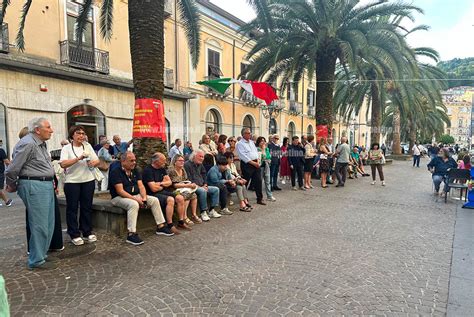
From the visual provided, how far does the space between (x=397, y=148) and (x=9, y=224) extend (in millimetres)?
31445

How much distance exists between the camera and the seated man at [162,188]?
209 inches

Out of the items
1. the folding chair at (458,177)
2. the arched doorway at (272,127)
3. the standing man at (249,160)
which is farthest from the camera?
the arched doorway at (272,127)

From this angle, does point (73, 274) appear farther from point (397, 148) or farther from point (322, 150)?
point (397, 148)

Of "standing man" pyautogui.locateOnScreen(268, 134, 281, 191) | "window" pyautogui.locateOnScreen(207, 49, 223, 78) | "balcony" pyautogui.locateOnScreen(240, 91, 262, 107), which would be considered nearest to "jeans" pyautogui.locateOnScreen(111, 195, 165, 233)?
"standing man" pyautogui.locateOnScreen(268, 134, 281, 191)

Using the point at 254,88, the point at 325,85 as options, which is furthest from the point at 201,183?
the point at 325,85

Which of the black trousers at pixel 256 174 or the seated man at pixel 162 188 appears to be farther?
the black trousers at pixel 256 174

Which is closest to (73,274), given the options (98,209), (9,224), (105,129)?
(98,209)

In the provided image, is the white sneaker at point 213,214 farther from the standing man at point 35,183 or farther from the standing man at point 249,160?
the standing man at point 35,183

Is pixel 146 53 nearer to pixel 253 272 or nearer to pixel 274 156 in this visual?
pixel 253 272

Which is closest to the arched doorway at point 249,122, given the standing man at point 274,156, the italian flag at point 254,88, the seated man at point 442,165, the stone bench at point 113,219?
the italian flag at point 254,88

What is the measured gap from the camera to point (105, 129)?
1480 cm

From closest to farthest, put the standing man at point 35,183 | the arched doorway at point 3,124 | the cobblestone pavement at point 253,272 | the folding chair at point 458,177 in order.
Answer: the cobblestone pavement at point 253,272 < the standing man at point 35,183 < the folding chair at point 458,177 < the arched doorway at point 3,124

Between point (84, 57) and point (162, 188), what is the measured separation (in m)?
11.0

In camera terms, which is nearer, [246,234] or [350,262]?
[350,262]
